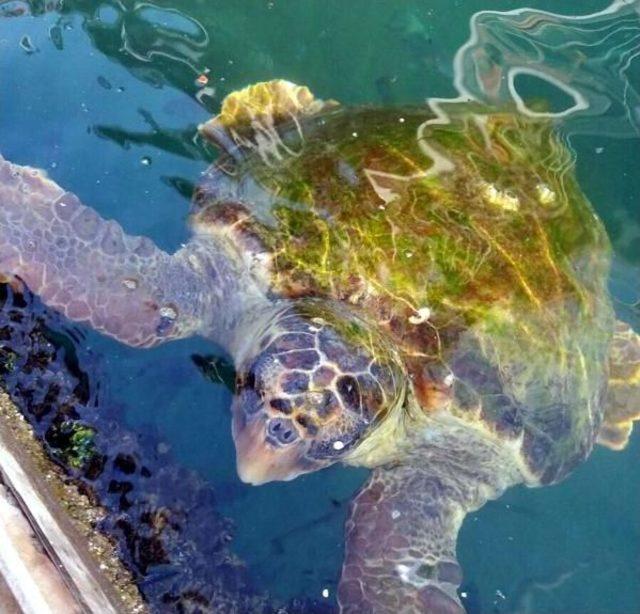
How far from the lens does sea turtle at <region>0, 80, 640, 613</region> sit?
3172 mm

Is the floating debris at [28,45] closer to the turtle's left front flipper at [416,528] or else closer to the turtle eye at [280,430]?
the turtle eye at [280,430]

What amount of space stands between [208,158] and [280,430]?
1.97 metres

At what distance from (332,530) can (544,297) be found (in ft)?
4.90

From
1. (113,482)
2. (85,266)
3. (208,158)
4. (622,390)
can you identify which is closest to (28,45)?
(208,158)

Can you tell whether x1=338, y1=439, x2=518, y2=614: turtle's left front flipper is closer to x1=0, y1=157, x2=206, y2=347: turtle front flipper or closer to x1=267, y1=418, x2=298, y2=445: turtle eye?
x1=267, y1=418, x2=298, y2=445: turtle eye

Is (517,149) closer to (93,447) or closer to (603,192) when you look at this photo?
(603,192)

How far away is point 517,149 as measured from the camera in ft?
12.8

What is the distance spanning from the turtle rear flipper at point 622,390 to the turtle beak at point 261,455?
202cm

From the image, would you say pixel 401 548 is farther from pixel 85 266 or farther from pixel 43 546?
pixel 85 266

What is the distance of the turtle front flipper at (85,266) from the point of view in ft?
11.3

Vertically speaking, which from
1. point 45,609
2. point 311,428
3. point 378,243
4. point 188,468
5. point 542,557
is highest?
point 378,243

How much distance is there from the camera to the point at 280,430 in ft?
9.53

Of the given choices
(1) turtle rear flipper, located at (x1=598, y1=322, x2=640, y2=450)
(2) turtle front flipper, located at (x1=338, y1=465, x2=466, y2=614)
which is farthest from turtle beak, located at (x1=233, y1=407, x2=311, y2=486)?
(1) turtle rear flipper, located at (x1=598, y1=322, x2=640, y2=450)

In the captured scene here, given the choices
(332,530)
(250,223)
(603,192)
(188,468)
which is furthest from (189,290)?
(603,192)
